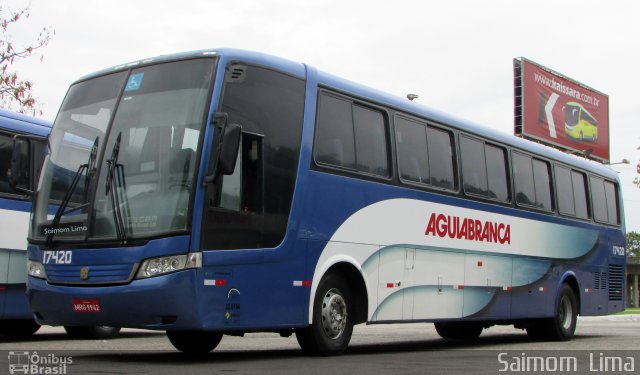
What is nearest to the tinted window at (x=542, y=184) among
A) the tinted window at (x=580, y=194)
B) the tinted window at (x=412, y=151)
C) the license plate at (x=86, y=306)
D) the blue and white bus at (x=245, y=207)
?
the tinted window at (x=580, y=194)

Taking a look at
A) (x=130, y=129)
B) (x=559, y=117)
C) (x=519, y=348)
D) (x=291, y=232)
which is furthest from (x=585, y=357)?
(x=559, y=117)

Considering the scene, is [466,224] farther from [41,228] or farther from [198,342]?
[41,228]

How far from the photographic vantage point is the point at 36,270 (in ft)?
33.4

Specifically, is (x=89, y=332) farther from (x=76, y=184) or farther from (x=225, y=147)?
(x=225, y=147)

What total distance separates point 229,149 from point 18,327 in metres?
7.59

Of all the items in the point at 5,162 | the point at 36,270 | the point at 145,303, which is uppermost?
the point at 5,162

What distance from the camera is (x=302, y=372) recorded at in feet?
28.4

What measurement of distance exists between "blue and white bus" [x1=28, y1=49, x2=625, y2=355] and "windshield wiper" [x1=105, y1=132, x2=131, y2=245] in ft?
0.06

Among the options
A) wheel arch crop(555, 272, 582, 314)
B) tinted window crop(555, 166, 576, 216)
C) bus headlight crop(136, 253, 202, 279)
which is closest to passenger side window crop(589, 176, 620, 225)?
tinted window crop(555, 166, 576, 216)

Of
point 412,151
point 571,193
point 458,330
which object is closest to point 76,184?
point 412,151

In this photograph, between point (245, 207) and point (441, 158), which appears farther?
point (441, 158)

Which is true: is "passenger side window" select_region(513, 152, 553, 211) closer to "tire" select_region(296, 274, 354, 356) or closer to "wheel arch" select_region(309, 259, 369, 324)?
"wheel arch" select_region(309, 259, 369, 324)

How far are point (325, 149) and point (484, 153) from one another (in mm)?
4727

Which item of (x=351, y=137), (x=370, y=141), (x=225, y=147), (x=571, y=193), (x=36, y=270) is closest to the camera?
(x=225, y=147)
